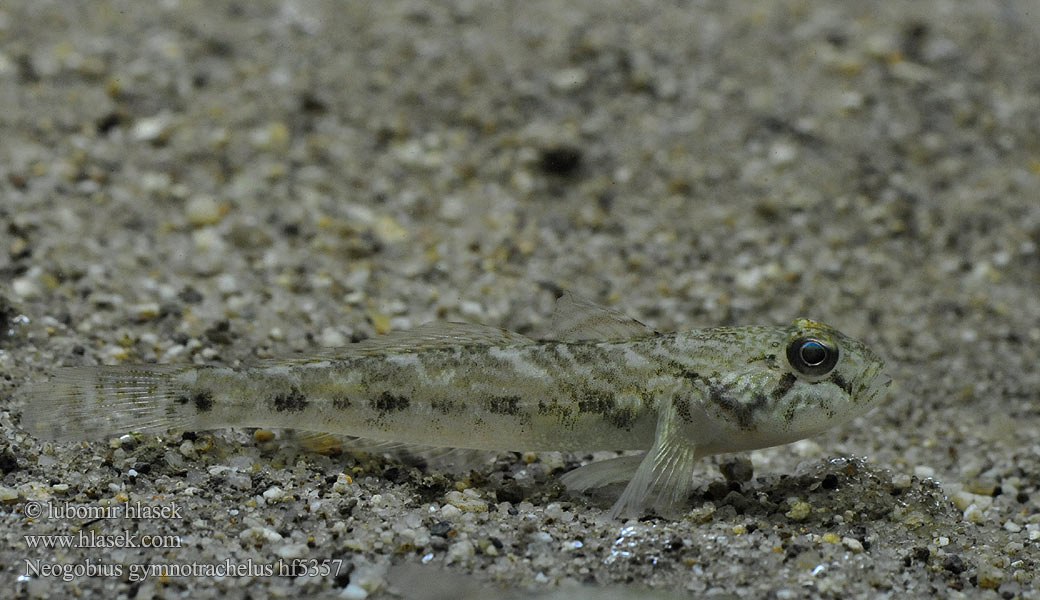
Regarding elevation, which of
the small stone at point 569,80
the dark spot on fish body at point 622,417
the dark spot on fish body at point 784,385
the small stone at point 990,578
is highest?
the small stone at point 569,80

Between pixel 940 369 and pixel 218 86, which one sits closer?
pixel 940 369

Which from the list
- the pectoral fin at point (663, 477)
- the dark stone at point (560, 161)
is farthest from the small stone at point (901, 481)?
the dark stone at point (560, 161)

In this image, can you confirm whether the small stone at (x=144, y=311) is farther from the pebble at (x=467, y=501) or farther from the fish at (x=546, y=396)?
the pebble at (x=467, y=501)

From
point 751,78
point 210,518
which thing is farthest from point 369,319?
point 751,78

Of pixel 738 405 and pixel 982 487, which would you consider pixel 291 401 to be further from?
pixel 982 487

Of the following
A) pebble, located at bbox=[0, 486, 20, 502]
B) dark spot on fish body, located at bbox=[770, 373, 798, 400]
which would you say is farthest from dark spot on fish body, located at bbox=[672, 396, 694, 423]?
pebble, located at bbox=[0, 486, 20, 502]

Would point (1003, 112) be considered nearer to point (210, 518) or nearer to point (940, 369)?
point (940, 369)

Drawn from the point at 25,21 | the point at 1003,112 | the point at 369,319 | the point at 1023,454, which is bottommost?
the point at 1023,454

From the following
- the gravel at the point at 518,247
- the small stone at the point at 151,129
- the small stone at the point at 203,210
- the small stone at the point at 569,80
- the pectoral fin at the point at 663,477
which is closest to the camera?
the gravel at the point at 518,247

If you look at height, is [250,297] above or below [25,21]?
below
